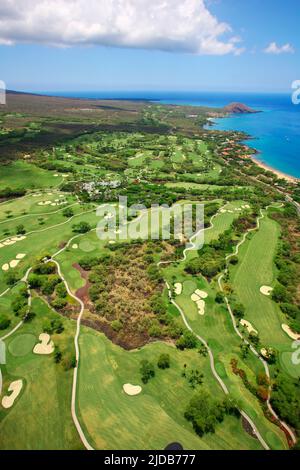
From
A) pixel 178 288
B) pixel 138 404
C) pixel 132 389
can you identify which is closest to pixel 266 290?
pixel 178 288

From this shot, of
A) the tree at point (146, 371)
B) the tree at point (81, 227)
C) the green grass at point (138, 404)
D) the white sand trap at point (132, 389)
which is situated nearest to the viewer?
the green grass at point (138, 404)

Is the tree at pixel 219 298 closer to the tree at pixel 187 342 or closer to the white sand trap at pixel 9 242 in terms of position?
the tree at pixel 187 342

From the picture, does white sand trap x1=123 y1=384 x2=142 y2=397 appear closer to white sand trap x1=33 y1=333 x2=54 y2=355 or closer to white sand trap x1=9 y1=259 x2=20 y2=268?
white sand trap x1=33 y1=333 x2=54 y2=355

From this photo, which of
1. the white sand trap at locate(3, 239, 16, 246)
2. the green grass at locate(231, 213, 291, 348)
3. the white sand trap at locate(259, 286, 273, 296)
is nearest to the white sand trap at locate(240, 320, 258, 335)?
the green grass at locate(231, 213, 291, 348)

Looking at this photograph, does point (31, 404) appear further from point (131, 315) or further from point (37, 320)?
point (131, 315)

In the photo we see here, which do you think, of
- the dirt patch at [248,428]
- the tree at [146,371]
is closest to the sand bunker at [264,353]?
the dirt patch at [248,428]

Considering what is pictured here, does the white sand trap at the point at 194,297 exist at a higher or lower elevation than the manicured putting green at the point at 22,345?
higher
